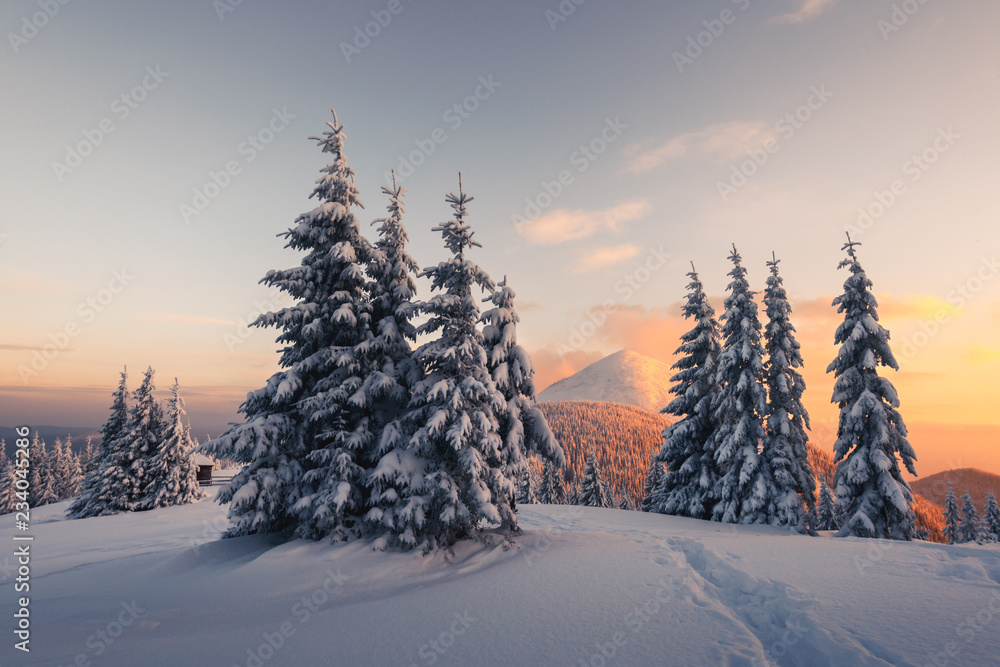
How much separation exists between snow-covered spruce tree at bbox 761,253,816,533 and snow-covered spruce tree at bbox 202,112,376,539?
1991 cm

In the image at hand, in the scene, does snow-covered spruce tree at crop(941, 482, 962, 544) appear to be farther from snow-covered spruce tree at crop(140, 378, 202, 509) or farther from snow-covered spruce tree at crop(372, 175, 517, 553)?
snow-covered spruce tree at crop(140, 378, 202, 509)

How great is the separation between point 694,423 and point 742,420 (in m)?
2.94

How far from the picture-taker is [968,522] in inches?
1813

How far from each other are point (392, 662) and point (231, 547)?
8.91 m

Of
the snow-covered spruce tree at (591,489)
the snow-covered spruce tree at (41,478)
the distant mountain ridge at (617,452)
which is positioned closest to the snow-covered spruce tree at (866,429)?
the snow-covered spruce tree at (591,489)

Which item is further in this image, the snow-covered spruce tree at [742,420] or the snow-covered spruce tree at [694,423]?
the snow-covered spruce tree at [694,423]

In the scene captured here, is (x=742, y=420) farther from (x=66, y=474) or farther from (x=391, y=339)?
(x=66, y=474)

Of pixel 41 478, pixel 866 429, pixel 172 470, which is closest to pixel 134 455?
pixel 172 470

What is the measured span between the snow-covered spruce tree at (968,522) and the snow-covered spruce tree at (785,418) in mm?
41588

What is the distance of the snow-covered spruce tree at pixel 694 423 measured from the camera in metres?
24.1

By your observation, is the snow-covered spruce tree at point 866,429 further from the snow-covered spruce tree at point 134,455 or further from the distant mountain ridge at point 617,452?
the distant mountain ridge at point 617,452

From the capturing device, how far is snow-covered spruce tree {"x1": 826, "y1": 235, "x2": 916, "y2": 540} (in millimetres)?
19016

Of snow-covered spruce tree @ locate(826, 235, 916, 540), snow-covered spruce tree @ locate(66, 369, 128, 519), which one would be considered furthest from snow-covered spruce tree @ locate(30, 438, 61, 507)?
snow-covered spruce tree @ locate(826, 235, 916, 540)

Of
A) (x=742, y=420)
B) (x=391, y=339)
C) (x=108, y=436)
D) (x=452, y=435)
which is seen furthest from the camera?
(x=108, y=436)
